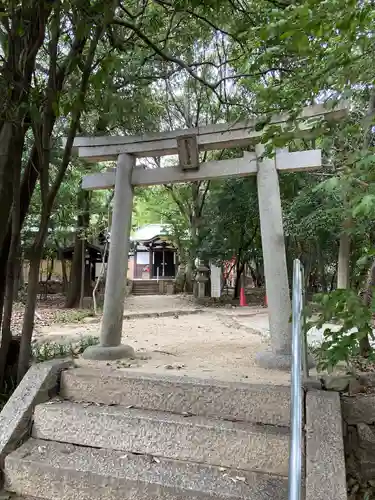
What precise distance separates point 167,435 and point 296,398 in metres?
1.21

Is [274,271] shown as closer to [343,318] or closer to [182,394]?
[182,394]

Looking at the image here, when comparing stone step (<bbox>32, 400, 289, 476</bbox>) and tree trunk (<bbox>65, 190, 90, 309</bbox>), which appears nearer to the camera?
stone step (<bbox>32, 400, 289, 476</bbox>)

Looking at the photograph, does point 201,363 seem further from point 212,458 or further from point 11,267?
point 11,267

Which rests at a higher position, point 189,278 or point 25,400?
point 189,278

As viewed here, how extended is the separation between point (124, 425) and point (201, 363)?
5.01 feet

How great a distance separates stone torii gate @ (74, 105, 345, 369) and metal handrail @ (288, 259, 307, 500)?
1633 millimetres

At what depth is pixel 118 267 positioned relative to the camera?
4.47m

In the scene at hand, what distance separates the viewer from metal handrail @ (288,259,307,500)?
126 centimetres

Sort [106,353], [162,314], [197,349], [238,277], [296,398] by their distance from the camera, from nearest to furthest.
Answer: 1. [296,398]
2. [106,353]
3. [197,349]
4. [162,314]
5. [238,277]

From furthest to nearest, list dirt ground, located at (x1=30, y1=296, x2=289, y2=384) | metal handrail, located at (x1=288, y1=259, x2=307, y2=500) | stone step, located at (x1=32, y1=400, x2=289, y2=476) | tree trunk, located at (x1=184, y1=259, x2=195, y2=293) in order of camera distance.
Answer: tree trunk, located at (x1=184, y1=259, x2=195, y2=293)
dirt ground, located at (x1=30, y1=296, x2=289, y2=384)
stone step, located at (x1=32, y1=400, x2=289, y2=476)
metal handrail, located at (x1=288, y1=259, x2=307, y2=500)

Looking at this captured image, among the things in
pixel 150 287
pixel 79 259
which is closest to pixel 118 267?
pixel 79 259

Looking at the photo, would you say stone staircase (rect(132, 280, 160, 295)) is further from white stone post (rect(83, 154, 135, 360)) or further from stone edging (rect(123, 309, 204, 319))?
white stone post (rect(83, 154, 135, 360))

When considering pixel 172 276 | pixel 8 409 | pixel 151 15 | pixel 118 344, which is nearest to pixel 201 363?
pixel 118 344

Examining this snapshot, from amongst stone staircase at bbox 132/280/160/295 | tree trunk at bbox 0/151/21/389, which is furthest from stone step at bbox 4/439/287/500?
stone staircase at bbox 132/280/160/295
